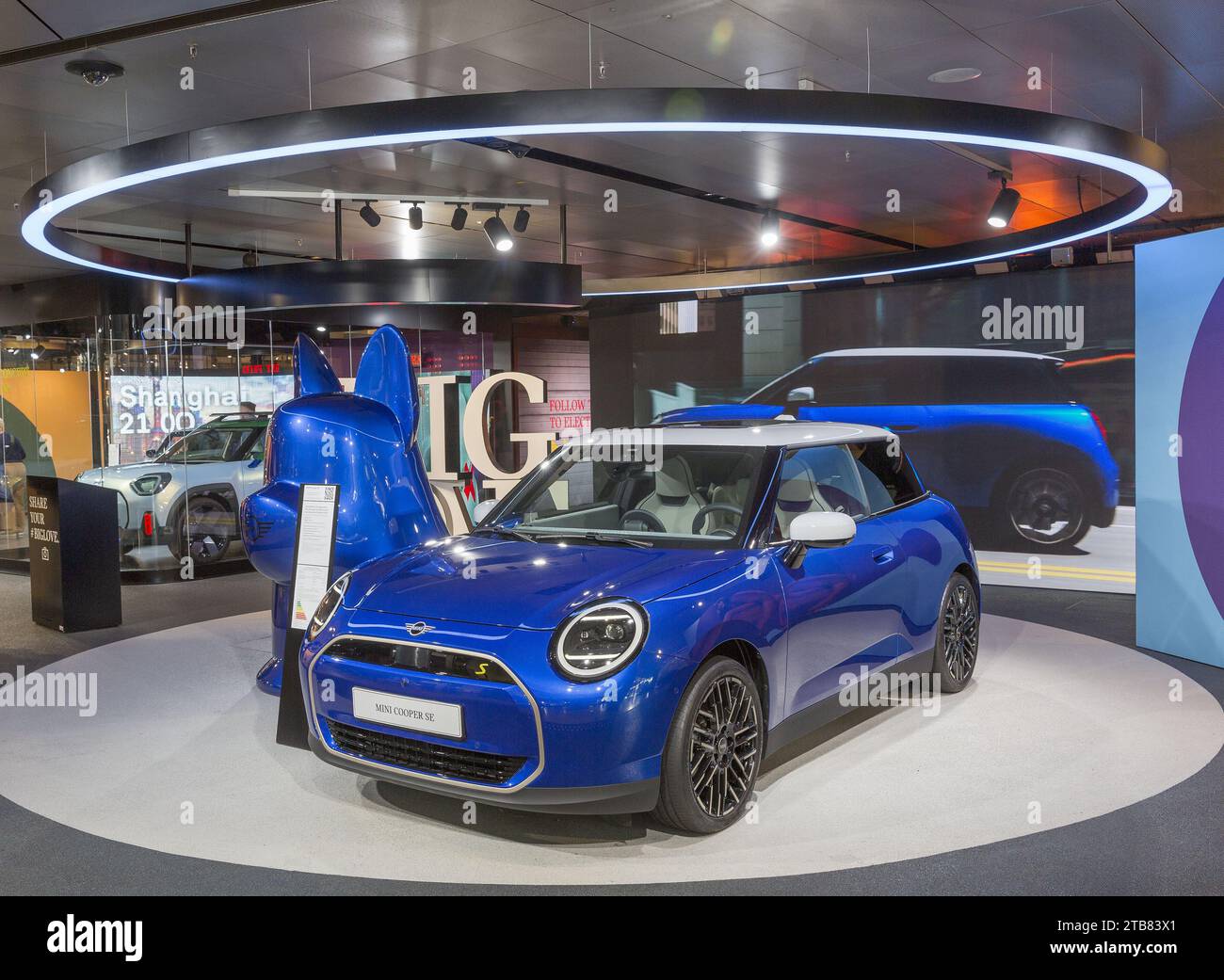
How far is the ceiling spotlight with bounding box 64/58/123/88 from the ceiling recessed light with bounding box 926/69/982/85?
5.00 m

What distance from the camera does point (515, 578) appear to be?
11.7 feet

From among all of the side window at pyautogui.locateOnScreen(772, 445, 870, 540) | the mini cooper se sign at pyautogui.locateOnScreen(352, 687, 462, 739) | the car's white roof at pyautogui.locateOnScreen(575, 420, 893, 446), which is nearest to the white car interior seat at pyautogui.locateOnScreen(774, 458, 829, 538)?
the side window at pyautogui.locateOnScreen(772, 445, 870, 540)

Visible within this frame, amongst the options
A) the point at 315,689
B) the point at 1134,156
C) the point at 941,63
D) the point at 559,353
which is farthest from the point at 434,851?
the point at 559,353

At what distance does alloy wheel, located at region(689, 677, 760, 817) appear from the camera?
3.38 meters

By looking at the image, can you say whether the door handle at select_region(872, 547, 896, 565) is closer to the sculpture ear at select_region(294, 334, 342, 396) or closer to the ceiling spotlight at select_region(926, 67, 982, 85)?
the sculpture ear at select_region(294, 334, 342, 396)

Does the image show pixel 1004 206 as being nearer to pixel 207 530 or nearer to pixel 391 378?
pixel 391 378

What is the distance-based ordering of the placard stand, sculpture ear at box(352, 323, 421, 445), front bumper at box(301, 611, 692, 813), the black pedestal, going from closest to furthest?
front bumper at box(301, 611, 692, 813) < the placard stand < sculpture ear at box(352, 323, 421, 445) < the black pedestal

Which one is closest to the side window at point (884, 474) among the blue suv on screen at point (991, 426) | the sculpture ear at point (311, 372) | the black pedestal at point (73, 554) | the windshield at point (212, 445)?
the sculpture ear at point (311, 372)

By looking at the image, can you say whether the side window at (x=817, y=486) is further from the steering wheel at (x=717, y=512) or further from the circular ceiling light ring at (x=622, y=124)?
the circular ceiling light ring at (x=622, y=124)

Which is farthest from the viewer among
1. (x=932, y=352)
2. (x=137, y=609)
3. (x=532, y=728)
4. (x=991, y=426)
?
(x=932, y=352)

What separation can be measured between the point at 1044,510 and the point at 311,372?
21.7ft

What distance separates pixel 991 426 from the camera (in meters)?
9.57

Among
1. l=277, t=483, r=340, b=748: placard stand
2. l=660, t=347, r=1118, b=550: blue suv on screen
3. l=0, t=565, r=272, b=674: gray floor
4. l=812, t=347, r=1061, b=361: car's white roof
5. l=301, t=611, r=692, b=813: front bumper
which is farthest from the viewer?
l=812, t=347, r=1061, b=361: car's white roof

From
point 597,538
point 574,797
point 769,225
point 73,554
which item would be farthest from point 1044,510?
point 73,554
